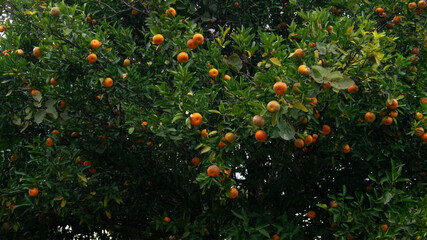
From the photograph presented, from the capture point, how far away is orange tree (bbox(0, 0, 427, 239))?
3123 millimetres

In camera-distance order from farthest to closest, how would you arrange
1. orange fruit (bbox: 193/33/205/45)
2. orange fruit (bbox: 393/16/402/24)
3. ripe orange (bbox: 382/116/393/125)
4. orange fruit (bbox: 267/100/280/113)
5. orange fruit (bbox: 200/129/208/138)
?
orange fruit (bbox: 393/16/402/24)
orange fruit (bbox: 193/33/205/45)
ripe orange (bbox: 382/116/393/125)
orange fruit (bbox: 200/129/208/138)
orange fruit (bbox: 267/100/280/113)

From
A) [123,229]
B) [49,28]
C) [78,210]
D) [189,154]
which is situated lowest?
[123,229]

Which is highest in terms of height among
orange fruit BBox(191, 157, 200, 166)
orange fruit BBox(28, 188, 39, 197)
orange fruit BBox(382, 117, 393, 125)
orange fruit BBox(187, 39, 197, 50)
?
orange fruit BBox(187, 39, 197, 50)

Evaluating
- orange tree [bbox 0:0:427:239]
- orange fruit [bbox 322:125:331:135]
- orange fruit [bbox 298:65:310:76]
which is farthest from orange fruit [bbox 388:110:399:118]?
orange fruit [bbox 298:65:310:76]

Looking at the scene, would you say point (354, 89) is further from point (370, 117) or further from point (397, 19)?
point (397, 19)

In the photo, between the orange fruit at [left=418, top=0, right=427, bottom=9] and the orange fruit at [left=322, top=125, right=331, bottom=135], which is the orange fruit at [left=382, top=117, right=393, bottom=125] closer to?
the orange fruit at [left=322, top=125, right=331, bottom=135]

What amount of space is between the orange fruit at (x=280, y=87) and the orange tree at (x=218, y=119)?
0.01 metres

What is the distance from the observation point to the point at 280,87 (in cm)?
268

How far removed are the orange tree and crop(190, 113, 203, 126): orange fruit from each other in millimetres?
17

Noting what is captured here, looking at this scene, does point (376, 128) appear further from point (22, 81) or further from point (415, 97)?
point (22, 81)

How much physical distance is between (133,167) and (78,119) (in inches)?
31.4

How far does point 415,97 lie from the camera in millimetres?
3855

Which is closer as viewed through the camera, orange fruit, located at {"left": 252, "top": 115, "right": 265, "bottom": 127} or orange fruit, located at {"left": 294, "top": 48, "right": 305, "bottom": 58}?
orange fruit, located at {"left": 252, "top": 115, "right": 265, "bottom": 127}

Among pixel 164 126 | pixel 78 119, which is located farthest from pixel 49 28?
pixel 164 126
